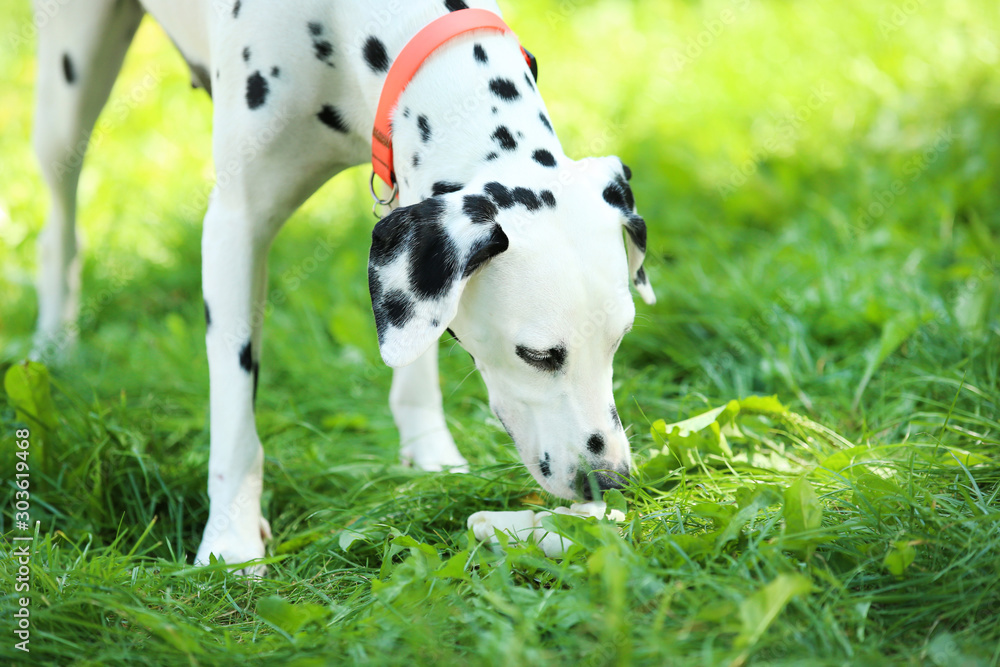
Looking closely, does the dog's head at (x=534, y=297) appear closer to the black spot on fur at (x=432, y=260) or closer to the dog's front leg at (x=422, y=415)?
the black spot on fur at (x=432, y=260)

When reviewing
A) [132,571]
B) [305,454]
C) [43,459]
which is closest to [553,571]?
[132,571]

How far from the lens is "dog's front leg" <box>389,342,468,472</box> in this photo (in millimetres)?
3172

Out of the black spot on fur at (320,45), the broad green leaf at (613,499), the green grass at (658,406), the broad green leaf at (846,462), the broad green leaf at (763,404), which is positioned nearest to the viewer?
the green grass at (658,406)

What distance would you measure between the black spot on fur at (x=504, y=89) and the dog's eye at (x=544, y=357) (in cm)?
71

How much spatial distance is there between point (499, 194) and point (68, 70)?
7.79 ft

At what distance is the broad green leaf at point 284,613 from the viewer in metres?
1.93

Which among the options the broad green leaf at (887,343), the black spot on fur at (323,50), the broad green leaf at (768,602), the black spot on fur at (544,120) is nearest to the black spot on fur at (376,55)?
the black spot on fur at (323,50)

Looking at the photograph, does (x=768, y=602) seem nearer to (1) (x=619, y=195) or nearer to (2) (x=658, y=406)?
(1) (x=619, y=195)

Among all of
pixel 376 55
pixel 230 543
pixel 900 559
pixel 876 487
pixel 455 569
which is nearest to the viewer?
pixel 900 559

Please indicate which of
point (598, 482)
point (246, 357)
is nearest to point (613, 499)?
point (598, 482)

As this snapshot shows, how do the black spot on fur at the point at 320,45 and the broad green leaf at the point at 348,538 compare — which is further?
the black spot on fur at the point at 320,45

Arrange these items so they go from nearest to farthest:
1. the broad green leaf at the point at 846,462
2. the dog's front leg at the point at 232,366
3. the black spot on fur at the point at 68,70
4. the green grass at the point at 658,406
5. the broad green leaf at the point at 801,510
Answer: the green grass at the point at 658,406 → the broad green leaf at the point at 801,510 → the broad green leaf at the point at 846,462 → the dog's front leg at the point at 232,366 → the black spot on fur at the point at 68,70

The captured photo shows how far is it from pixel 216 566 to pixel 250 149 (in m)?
1.24

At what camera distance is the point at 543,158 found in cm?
221
